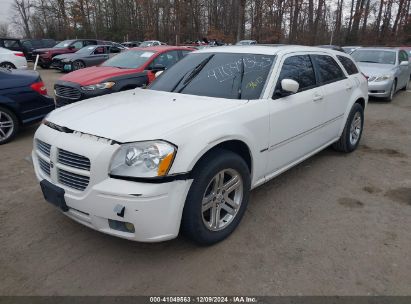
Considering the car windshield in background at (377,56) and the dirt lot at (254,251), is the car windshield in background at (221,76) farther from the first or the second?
the car windshield in background at (377,56)

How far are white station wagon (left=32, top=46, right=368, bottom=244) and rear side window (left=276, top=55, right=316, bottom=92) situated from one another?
0.04 feet

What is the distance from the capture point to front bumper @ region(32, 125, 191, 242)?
244cm

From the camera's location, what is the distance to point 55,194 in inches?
109

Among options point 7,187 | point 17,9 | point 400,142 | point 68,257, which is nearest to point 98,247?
point 68,257

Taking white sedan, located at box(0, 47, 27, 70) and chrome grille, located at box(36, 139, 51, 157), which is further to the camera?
white sedan, located at box(0, 47, 27, 70)

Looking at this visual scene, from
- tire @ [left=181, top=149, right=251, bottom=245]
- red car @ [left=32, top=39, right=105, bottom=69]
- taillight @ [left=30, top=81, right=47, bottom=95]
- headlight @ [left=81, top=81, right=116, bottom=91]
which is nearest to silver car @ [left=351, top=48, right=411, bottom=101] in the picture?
headlight @ [left=81, top=81, right=116, bottom=91]

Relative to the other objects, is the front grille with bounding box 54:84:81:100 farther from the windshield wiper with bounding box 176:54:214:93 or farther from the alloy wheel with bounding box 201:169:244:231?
the alloy wheel with bounding box 201:169:244:231

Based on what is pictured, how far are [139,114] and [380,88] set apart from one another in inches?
351

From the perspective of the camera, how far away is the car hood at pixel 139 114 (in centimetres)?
264

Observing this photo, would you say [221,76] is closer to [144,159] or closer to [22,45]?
[144,159]

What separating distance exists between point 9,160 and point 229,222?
149 inches

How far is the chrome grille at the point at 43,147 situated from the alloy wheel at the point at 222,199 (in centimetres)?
140

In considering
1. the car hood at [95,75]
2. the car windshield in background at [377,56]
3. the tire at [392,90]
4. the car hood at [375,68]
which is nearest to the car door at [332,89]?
the car hood at [95,75]

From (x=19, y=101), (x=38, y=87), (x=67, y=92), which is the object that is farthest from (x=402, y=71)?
(x=19, y=101)
